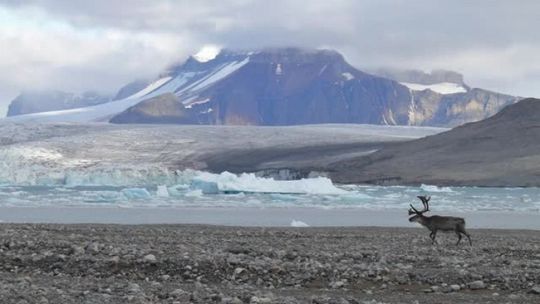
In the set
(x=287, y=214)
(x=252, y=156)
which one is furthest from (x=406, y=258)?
(x=252, y=156)

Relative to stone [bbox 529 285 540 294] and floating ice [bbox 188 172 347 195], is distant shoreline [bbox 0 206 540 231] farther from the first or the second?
stone [bbox 529 285 540 294]

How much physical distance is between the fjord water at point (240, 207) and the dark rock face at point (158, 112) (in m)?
79.5

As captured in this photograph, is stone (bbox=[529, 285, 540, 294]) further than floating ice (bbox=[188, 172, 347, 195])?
No

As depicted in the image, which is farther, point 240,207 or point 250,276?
point 240,207

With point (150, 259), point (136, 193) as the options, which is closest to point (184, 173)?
point (136, 193)

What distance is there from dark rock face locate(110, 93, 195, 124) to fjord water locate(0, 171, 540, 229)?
261 ft

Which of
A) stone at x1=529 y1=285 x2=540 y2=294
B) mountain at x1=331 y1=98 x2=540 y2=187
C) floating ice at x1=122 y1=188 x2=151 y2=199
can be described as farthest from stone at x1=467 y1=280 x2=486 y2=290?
mountain at x1=331 y1=98 x2=540 y2=187

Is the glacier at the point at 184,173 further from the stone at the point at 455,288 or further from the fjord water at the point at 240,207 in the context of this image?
the stone at the point at 455,288

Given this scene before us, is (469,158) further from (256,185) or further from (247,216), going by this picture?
(247,216)

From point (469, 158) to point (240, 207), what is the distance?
49053 mm

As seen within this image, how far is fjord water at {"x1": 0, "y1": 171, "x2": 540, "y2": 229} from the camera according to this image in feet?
75.8

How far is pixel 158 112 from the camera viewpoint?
141000mm

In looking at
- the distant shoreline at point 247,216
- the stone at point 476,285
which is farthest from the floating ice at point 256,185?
the stone at point 476,285

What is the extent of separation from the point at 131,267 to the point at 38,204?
79.0ft
